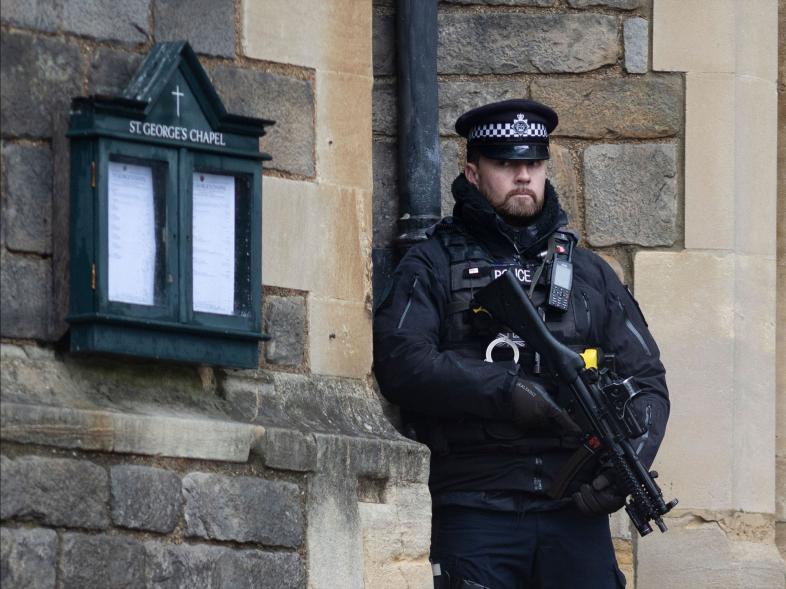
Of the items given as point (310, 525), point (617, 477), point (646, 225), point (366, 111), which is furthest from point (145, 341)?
point (646, 225)

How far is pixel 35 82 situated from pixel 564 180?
7.71 ft

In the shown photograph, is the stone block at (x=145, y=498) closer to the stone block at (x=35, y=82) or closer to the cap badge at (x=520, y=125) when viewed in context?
the stone block at (x=35, y=82)

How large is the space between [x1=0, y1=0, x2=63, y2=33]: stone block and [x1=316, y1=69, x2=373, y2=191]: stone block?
0.87 meters

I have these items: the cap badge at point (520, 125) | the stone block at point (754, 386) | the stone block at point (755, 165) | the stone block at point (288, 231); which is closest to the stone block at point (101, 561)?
the stone block at point (288, 231)

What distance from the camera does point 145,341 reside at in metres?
5.50

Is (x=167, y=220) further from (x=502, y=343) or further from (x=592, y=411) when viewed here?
(x=592, y=411)

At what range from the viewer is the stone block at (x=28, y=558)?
16.9 ft

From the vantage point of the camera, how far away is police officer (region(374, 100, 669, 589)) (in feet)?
21.4

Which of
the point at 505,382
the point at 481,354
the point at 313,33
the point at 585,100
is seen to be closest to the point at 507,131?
the point at 585,100

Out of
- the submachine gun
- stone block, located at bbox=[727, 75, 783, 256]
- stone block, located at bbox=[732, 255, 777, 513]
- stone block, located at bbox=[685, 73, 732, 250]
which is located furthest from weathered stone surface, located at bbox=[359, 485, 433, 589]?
stone block, located at bbox=[727, 75, 783, 256]

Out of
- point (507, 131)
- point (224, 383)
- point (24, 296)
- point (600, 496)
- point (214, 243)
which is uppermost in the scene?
point (507, 131)

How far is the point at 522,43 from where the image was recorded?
24.2 feet

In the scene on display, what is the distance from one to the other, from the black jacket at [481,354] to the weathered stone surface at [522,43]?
0.56m

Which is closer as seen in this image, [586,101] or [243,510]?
[243,510]
